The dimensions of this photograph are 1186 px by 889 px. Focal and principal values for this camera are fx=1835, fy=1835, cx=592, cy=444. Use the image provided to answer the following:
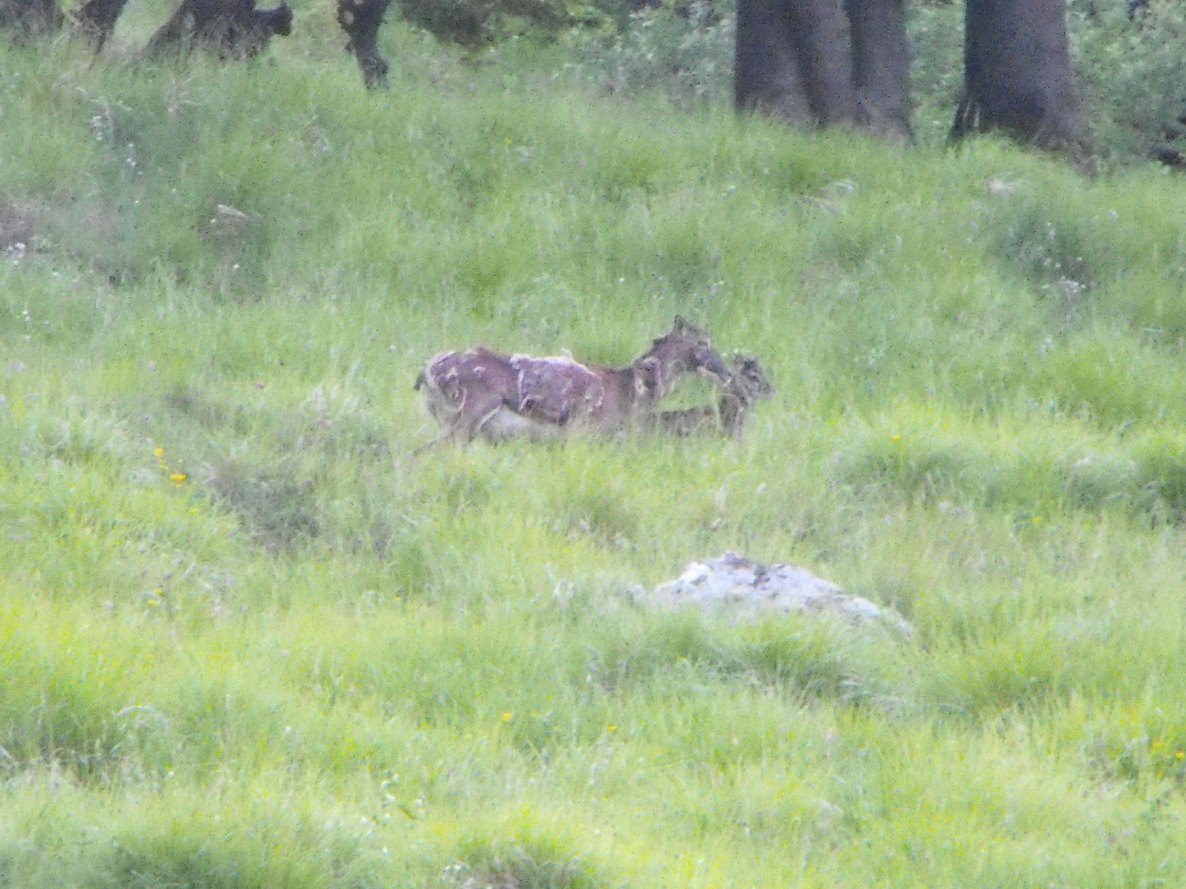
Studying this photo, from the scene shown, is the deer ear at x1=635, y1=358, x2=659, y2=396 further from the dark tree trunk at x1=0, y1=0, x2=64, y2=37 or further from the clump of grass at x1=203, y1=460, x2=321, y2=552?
the dark tree trunk at x1=0, y1=0, x2=64, y2=37

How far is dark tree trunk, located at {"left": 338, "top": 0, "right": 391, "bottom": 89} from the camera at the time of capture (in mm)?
13703

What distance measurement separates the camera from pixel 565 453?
8859 millimetres

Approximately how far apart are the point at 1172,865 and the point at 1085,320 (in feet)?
21.5

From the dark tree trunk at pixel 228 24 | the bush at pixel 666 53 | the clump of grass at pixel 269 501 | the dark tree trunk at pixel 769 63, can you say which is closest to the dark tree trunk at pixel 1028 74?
the dark tree trunk at pixel 769 63

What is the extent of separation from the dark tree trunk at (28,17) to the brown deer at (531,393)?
17.7ft

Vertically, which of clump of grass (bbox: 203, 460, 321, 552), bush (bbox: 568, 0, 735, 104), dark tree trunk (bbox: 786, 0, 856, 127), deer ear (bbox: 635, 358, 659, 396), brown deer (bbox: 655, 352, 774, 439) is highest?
dark tree trunk (bbox: 786, 0, 856, 127)

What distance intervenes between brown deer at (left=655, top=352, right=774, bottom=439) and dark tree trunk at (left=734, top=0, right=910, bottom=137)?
4.52 m

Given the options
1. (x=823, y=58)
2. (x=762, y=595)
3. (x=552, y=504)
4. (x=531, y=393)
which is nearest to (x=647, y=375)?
(x=531, y=393)

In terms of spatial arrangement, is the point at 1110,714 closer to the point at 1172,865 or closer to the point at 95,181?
the point at 1172,865

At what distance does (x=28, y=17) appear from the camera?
43.0ft

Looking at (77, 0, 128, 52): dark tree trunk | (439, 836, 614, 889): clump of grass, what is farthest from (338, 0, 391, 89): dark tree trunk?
(439, 836, 614, 889): clump of grass

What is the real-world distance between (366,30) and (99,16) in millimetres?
1944

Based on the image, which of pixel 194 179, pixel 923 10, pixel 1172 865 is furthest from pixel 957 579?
pixel 923 10

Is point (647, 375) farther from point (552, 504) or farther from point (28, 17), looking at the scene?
point (28, 17)
